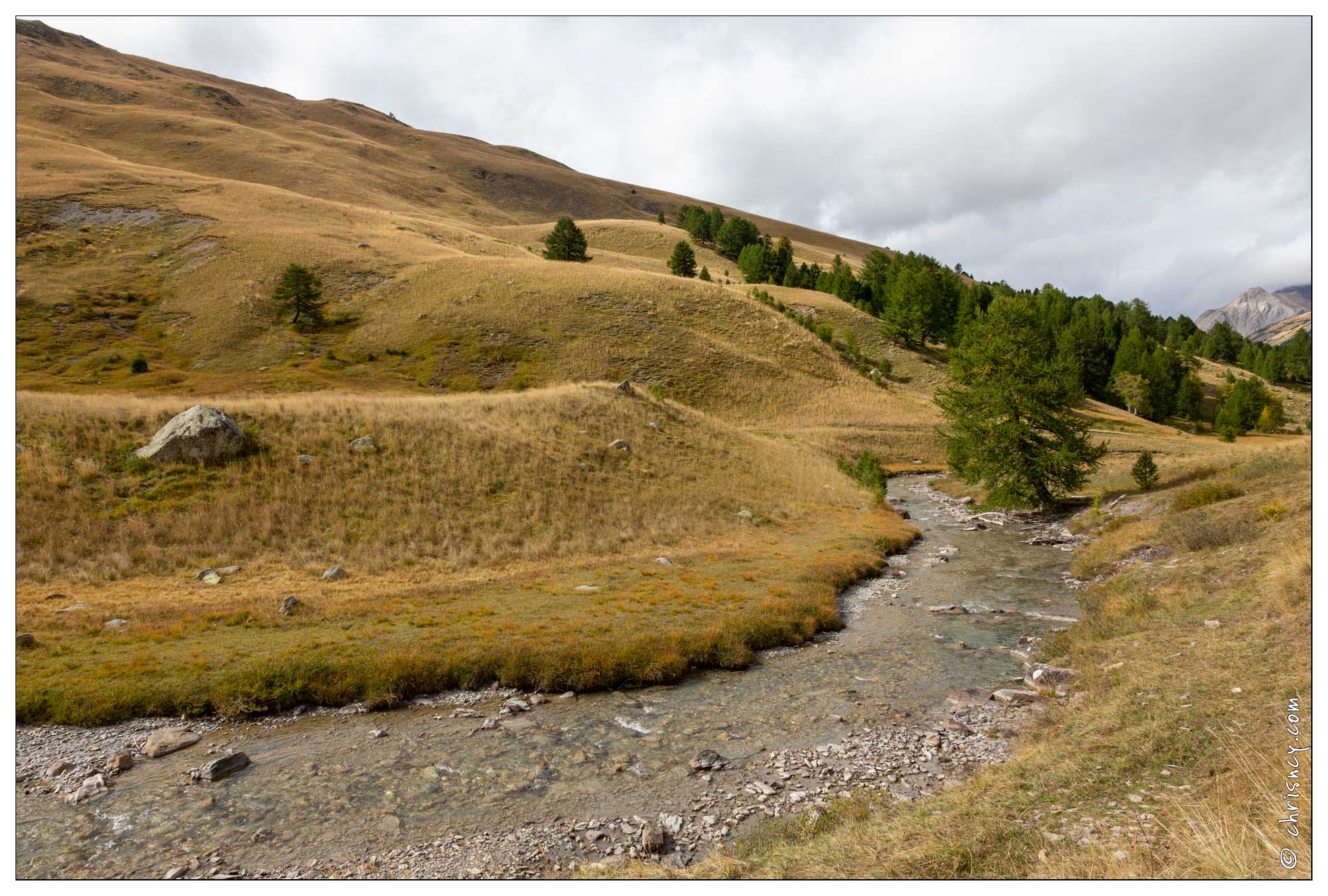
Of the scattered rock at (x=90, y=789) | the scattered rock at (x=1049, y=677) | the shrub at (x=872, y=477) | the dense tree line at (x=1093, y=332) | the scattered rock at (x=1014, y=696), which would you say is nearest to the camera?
the scattered rock at (x=90, y=789)

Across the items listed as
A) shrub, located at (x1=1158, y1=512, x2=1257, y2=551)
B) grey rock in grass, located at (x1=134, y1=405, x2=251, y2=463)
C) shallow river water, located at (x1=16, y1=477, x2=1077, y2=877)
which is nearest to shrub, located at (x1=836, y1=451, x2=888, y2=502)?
shrub, located at (x1=1158, y1=512, x2=1257, y2=551)

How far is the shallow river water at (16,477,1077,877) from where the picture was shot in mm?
9133

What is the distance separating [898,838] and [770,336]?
8558 cm

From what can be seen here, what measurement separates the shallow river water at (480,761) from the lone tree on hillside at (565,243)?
111 meters

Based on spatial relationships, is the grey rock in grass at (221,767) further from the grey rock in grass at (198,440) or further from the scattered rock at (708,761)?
the grey rock in grass at (198,440)

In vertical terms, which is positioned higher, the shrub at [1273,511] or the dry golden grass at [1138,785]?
the shrub at [1273,511]

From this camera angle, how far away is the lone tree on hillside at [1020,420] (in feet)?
117

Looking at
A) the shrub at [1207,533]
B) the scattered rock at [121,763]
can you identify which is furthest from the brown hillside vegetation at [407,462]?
the shrub at [1207,533]

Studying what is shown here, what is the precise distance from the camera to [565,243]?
11800 centimetres

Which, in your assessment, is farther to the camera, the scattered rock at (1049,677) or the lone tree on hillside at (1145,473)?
the lone tree on hillside at (1145,473)

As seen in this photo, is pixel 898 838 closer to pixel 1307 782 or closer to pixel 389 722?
pixel 1307 782

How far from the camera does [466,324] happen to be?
254 ft

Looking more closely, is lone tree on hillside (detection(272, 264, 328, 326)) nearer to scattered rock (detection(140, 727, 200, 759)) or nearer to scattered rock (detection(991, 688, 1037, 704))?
scattered rock (detection(140, 727, 200, 759))

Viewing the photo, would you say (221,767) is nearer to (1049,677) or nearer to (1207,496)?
(1049,677)
